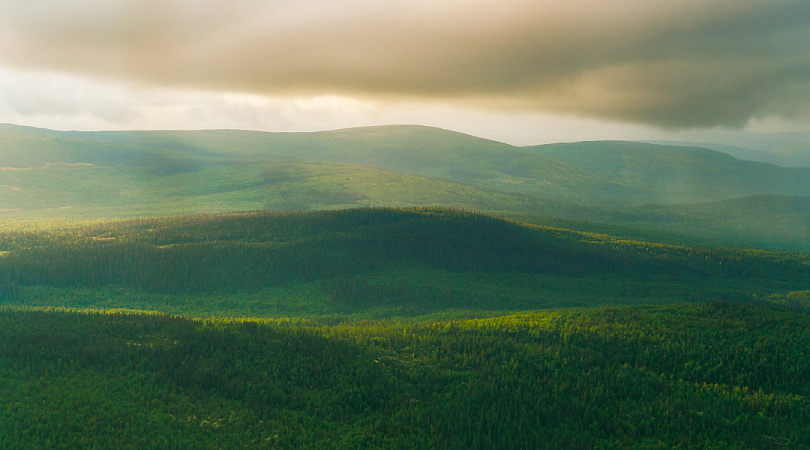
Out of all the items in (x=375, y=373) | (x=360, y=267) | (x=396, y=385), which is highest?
(x=360, y=267)

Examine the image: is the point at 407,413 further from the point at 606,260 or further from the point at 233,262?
the point at 606,260

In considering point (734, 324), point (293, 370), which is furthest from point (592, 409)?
point (734, 324)

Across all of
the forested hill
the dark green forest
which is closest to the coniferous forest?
the dark green forest

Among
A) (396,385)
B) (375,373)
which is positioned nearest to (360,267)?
(375,373)

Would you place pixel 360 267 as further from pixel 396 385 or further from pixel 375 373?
pixel 396 385

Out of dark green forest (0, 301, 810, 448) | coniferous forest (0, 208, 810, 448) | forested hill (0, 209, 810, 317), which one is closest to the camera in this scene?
dark green forest (0, 301, 810, 448)

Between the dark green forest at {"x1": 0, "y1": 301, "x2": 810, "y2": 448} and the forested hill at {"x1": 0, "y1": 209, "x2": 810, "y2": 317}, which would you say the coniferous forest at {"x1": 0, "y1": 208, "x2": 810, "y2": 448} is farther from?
the forested hill at {"x1": 0, "y1": 209, "x2": 810, "y2": 317}

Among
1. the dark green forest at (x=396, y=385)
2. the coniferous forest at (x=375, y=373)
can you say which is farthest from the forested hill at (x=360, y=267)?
the dark green forest at (x=396, y=385)

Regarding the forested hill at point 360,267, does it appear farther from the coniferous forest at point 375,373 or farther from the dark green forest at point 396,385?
the dark green forest at point 396,385

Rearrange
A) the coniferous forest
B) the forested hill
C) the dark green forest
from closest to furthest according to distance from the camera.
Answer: the dark green forest < the coniferous forest < the forested hill
